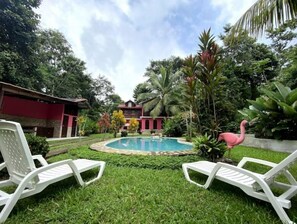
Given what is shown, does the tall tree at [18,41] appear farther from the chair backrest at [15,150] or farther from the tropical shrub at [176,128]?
the tropical shrub at [176,128]

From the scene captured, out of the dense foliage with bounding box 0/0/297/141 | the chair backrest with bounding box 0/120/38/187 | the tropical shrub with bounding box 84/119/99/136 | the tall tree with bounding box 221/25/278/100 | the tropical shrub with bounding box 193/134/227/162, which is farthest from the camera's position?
the tropical shrub with bounding box 84/119/99/136

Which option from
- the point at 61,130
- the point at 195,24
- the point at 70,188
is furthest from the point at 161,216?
the point at 61,130

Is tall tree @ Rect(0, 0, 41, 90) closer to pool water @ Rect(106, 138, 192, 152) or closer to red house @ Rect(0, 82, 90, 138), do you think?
red house @ Rect(0, 82, 90, 138)

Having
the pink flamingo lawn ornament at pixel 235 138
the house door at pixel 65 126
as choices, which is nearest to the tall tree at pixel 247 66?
the pink flamingo lawn ornament at pixel 235 138

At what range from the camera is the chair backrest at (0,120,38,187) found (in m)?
2.28

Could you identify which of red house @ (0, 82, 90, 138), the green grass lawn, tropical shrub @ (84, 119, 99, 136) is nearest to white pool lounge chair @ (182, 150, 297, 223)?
the green grass lawn

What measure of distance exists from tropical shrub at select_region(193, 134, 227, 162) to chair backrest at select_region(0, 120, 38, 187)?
4.37 meters

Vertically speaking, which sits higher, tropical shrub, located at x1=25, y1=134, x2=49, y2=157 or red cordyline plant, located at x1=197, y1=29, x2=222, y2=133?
red cordyline plant, located at x1=197, y1=29, x2=222, y2=133

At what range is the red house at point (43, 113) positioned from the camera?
12.0 m

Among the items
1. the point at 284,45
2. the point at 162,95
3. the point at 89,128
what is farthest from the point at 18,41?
the point at 284,45

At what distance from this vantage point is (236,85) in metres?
15.4

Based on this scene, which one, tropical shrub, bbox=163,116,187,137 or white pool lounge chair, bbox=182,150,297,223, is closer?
white pool lounge chair, bbox=182,150,297,223

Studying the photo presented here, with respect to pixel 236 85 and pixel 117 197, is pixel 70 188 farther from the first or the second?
pixel 236 85

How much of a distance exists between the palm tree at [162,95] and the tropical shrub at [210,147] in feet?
57.8
